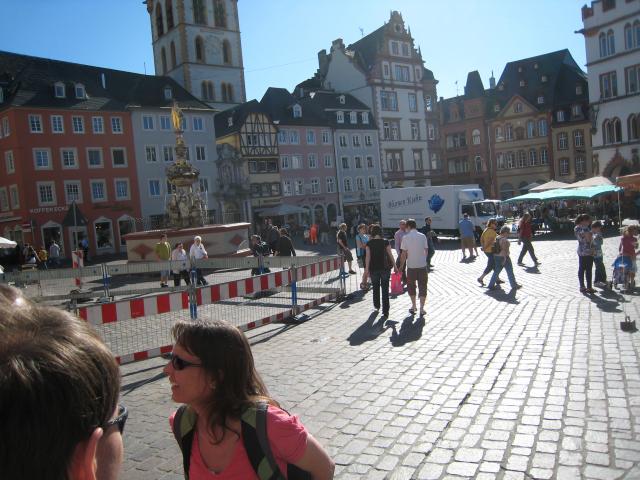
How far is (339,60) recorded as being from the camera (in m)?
68.2

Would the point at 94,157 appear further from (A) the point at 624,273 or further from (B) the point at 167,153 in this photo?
(A) the point at 624,273

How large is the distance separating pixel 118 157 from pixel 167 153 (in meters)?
4.37

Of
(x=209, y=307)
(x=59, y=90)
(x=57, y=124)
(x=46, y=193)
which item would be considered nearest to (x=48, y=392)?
(x=209, y=307)

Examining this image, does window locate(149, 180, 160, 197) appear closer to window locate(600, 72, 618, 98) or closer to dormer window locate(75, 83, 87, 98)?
dormer window locate(75, 83, 87, 98)

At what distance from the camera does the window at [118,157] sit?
4544 centimetres

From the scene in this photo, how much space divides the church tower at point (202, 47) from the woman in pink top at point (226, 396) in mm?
61770

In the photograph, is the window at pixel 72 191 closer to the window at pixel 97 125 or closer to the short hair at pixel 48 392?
the window at pixel 97 125

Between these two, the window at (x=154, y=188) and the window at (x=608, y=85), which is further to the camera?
the window at (x=154, y=188)

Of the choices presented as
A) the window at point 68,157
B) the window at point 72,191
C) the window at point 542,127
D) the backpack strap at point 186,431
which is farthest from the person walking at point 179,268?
the window at point 542,127

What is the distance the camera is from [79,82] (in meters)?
45.6

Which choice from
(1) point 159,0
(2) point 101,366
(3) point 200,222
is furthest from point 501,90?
(2) point 101,366

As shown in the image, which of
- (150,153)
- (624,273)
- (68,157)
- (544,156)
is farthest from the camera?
(544,156)

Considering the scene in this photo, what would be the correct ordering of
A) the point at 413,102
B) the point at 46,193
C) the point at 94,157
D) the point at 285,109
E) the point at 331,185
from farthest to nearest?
the point at 413,102 < the point at 331,185 < the point at 285,109 < the point at 94,157 < the point at 46,193

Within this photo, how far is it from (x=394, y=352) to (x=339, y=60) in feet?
212
